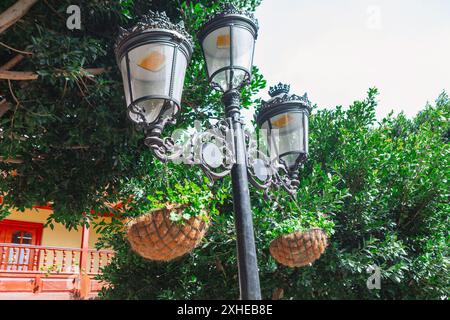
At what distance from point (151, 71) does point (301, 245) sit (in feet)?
6.24

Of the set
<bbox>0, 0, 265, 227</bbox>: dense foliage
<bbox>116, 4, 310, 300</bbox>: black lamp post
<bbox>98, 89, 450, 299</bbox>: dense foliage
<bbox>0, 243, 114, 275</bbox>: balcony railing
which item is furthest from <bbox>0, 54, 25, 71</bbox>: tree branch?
<bbox>0, 243, 114, 275</bbox>: balcony railing

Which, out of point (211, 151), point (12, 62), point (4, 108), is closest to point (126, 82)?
point (211, 151)

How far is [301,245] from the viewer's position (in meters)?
3.33

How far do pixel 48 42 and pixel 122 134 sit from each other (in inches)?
48.7

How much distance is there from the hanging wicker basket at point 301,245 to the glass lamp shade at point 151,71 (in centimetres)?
155

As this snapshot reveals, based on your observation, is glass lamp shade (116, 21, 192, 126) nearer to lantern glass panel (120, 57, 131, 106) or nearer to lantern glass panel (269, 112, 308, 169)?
lantern glass panel (120, 57, 131, 106)

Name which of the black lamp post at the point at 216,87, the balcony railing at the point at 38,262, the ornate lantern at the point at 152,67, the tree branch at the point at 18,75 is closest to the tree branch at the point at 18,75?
the tree branch at the point at 18,75

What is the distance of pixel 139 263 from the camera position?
5680 mm

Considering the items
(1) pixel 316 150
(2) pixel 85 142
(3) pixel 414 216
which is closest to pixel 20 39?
(2) pixel 85 142

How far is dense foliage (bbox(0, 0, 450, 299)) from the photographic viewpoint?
404 centimetres

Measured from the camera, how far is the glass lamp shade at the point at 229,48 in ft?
9.89

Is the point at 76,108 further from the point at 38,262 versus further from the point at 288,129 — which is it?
the point at 38,262

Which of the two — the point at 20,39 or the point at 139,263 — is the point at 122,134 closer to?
the point at 20,39

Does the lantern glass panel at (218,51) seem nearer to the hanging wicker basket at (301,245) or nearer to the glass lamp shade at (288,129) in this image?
the glass lamp shade at (288,129)
